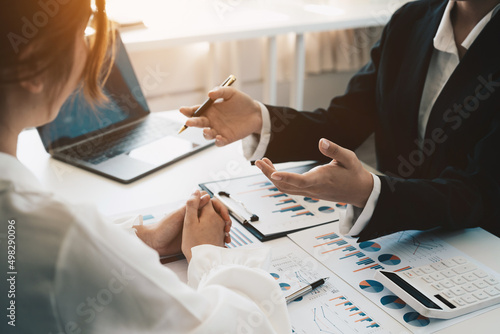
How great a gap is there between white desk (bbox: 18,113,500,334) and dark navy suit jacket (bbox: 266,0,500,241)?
58mm

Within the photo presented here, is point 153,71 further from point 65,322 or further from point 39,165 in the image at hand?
point 65,322

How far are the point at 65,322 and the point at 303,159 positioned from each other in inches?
31.7

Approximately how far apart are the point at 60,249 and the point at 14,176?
96mm

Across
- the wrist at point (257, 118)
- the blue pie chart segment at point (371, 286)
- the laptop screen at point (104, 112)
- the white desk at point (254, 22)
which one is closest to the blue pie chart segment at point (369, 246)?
the blue pie chart segment at point (371, 286)

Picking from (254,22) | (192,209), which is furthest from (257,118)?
(254,22)

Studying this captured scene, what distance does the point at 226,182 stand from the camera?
111 centimetres

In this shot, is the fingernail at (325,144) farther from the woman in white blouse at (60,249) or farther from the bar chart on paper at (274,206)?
the woman in white blouse at (60,249)

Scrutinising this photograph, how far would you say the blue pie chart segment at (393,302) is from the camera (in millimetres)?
728

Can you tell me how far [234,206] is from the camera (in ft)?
3.26

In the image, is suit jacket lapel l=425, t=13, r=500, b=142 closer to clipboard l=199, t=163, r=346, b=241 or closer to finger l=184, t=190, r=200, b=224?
clipboard l=199, t=163, r=346, b=241

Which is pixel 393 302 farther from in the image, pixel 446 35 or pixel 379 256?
pixel 446 35

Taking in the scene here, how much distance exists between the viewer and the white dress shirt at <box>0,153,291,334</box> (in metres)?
0.48

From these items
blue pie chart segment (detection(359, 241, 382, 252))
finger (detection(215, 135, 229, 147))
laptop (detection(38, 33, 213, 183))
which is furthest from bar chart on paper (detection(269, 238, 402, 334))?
laptop (detection(38, 33, 213, 183))
